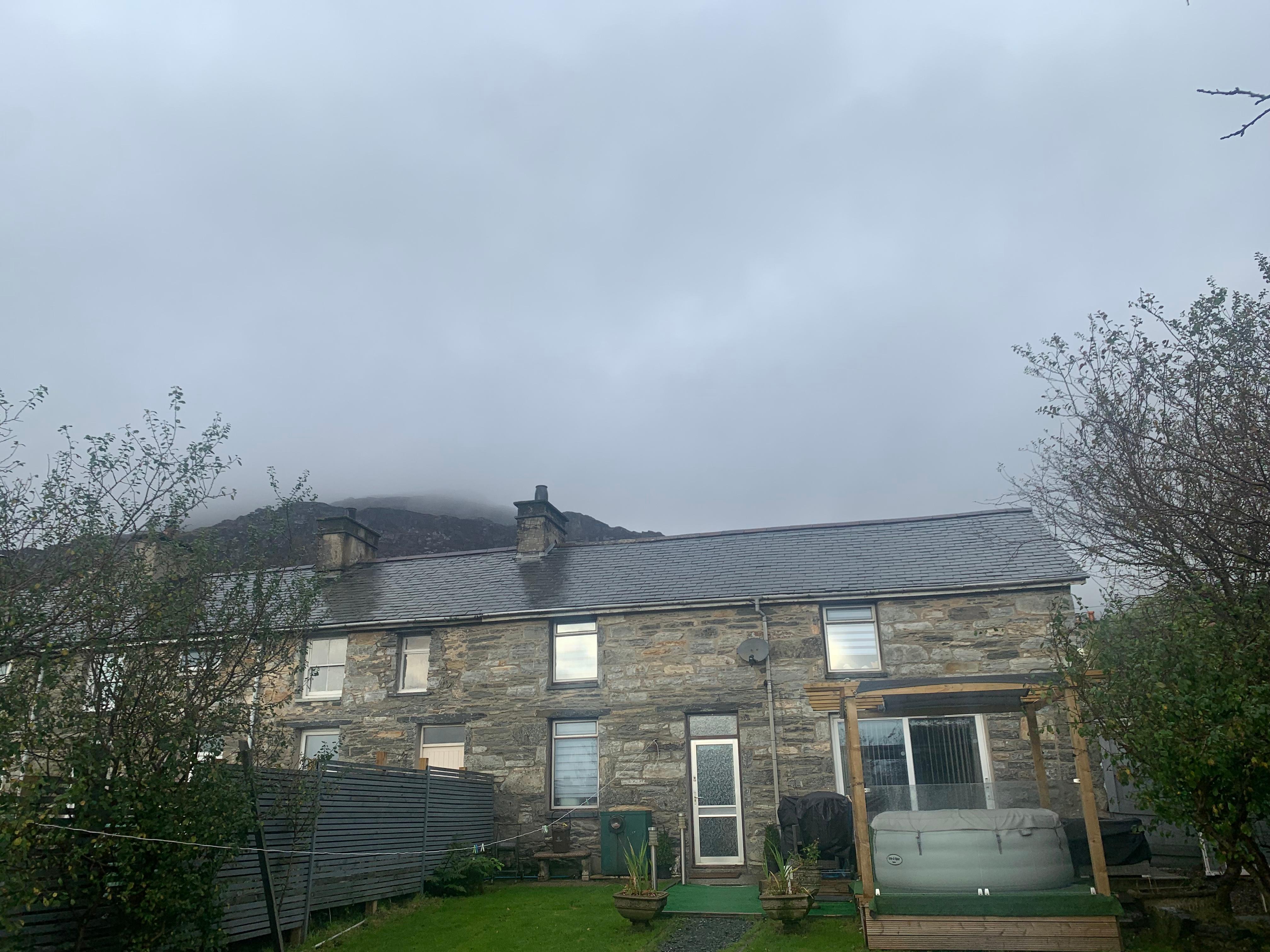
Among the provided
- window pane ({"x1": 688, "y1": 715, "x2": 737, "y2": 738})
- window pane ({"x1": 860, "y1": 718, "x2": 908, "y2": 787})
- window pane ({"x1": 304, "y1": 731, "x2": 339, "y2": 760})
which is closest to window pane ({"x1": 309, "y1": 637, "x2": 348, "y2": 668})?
window pane ({"x1": 304, "y1": 731, "x2": 339, "y2": 760})

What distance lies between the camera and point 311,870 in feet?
37.0

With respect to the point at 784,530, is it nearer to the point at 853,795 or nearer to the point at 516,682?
the point at 516,682

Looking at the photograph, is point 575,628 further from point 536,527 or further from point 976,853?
point 976,853

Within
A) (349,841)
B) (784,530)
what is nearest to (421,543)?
(784,530)

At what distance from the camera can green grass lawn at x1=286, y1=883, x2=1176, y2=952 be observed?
10633mm

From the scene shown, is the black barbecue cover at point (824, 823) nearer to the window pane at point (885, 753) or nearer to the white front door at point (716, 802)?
the window pane at point (885, 753)

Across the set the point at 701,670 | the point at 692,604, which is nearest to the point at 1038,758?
the point at 701,670

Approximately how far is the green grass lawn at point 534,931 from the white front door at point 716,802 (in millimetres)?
3080

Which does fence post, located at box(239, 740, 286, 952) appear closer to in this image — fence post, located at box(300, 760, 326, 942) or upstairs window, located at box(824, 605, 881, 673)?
fence post, located at box(300, 760, 326, 942)

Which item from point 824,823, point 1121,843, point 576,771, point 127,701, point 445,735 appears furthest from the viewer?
point 445,735

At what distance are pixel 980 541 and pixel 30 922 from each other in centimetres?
1673

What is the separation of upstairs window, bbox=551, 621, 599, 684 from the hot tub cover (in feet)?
27.9

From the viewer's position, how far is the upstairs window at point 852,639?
1712 cm

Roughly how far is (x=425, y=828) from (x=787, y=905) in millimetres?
6335
